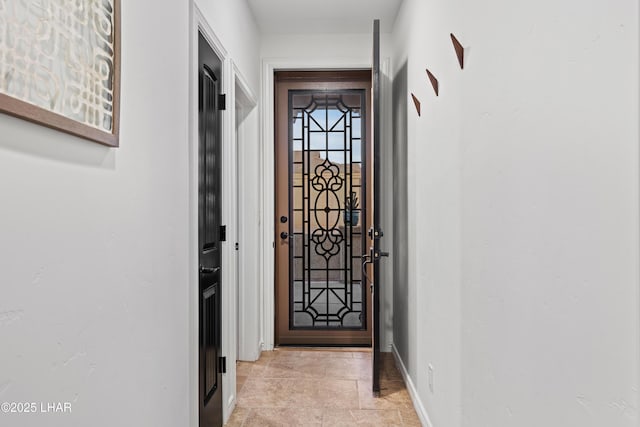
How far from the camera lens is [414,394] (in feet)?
9.54

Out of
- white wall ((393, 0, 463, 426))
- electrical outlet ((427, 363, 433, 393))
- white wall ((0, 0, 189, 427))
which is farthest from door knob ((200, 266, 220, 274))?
electrical outlet ((427, 363, 433, 393))

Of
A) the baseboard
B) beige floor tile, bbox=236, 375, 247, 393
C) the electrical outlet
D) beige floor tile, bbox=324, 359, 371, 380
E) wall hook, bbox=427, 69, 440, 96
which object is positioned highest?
wall hook, bbox=427, 69, 440, 96

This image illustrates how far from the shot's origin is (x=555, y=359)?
1.12 metres

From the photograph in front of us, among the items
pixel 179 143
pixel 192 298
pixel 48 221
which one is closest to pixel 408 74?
pixel 179 143

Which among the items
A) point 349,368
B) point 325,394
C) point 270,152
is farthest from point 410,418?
point 270,152

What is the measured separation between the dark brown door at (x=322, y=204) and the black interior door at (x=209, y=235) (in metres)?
1.51

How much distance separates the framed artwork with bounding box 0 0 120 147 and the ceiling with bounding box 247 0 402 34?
7.89ft

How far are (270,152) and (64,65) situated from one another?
2.99m

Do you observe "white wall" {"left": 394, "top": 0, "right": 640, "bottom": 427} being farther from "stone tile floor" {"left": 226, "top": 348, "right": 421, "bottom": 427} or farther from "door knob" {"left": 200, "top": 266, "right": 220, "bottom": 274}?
"door knob" {"left": 200, "top": 266, "right": 220, "bottom": 274}

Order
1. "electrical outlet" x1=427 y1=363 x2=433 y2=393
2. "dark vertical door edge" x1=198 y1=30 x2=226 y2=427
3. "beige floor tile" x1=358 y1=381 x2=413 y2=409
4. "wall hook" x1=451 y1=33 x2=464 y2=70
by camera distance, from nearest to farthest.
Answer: "wall hook" x1=451 y1=33 x2=464 y2=70
"dark vertical door edge" x1=198 y1=30 x2=226 y2=427
"electrical outlet" x1=427 y1=363 x2=433 y2=393
"beige floor tile" x1=358 y1=381 x2=413 y2=409

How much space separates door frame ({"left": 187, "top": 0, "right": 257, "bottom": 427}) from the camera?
203cm

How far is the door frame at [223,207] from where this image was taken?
2.03 meters

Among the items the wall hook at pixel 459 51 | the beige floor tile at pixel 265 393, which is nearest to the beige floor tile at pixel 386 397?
the beige floor tile at pixel 265 393

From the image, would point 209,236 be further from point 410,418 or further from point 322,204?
point 322,204
